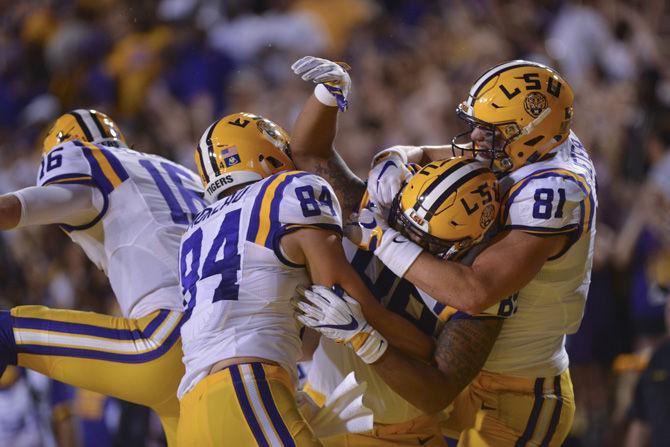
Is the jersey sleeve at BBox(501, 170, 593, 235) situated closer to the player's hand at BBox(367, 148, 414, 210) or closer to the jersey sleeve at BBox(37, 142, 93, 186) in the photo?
the player's hand at BBox(367, 148, 414, 210)

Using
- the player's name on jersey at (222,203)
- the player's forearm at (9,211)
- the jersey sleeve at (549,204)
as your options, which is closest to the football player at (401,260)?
the jersey sleeve at (549,204)

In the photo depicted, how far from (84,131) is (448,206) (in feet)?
7.38

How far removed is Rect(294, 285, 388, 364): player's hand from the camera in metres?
3.75

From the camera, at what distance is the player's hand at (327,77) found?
4582 mm

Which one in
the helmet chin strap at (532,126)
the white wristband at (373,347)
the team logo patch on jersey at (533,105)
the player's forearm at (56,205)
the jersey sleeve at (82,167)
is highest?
the team logo patch on jersey at (533,105)

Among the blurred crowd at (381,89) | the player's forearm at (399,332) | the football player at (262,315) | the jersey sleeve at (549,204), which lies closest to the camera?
the football player at (262,315)

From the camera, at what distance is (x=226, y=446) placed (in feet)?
12.0

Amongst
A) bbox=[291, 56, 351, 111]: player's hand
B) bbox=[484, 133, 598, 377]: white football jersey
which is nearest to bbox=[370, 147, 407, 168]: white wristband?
bbox=[291, 56, 351, 111]: player's hand

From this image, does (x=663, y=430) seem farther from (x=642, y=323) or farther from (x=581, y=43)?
(x=581, y=43)

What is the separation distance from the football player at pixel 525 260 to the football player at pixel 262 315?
0.32m

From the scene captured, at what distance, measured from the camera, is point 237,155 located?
4.33 meters

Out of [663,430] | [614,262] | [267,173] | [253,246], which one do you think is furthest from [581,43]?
[253,246]

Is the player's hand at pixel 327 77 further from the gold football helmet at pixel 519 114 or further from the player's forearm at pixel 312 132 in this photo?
the gold football helmet at pixel 519 114

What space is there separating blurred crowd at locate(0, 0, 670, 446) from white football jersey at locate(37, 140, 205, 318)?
2.99 metres
